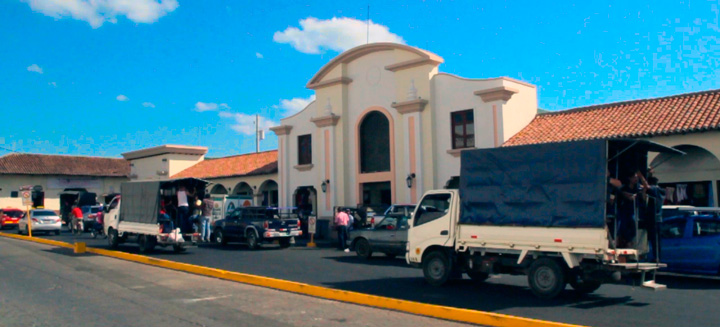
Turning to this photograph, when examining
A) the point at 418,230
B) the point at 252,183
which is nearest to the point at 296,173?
the point at 252,183

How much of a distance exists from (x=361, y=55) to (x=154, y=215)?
46.0 feet

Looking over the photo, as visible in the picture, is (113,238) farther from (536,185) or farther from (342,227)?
(536,185)

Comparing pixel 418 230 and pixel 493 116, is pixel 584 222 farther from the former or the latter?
pixel 493 116

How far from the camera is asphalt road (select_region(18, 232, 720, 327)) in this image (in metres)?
9.49

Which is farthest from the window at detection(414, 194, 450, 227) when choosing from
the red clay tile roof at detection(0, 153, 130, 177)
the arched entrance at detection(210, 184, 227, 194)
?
A: the red clay tile roof at detection(0, 153, 130, 177)

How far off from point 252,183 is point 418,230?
25.5m

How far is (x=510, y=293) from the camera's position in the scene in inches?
470

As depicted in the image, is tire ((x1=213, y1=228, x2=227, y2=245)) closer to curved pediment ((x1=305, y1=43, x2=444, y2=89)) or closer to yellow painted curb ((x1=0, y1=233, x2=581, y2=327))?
yellow painted curb ((x1=0, y1=233, x2=581, y2=327))

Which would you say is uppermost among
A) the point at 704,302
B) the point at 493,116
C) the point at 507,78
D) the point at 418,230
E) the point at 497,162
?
the point at 507,78

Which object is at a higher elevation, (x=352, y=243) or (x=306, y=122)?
(x=306, y=122)

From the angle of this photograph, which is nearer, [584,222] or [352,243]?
[584,222]

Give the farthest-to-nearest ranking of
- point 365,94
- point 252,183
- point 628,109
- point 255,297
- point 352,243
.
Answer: point 252,183 < point 365,94 < point 628,109 < point 352,243 < point 255,297

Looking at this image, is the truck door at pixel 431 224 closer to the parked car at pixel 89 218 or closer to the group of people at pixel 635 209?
the group of people at pixel 635 209

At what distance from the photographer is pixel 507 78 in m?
25.0
